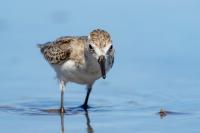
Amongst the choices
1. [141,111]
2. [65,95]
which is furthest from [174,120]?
[65,95]

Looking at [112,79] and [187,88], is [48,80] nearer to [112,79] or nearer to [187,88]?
[112,79]

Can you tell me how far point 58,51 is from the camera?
499 inches

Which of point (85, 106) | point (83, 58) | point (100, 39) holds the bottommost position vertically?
point (85, 106)

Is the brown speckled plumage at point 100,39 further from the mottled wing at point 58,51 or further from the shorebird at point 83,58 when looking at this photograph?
the mottled wing at point 58,51

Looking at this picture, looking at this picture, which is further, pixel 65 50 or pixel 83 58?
pixel 65 50

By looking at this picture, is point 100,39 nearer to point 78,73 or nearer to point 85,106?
point 78,73

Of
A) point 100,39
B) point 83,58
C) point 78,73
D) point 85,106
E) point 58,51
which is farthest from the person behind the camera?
point 58,51

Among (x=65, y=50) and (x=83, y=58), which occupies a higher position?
(x=65, y=50)

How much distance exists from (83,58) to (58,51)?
653mm

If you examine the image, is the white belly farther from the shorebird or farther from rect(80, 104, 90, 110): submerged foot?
rect(80, 104, 90, 110): submerged foot

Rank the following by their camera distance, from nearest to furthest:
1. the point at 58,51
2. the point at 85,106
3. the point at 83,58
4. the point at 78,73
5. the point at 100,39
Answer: the point at 100,39
the point at 83,58
the point at 78,73
the point at 85,106
the point at 58,51

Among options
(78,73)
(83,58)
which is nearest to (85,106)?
(78,73)

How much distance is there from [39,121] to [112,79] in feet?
9.15

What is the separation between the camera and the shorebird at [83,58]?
11367 millimetres
